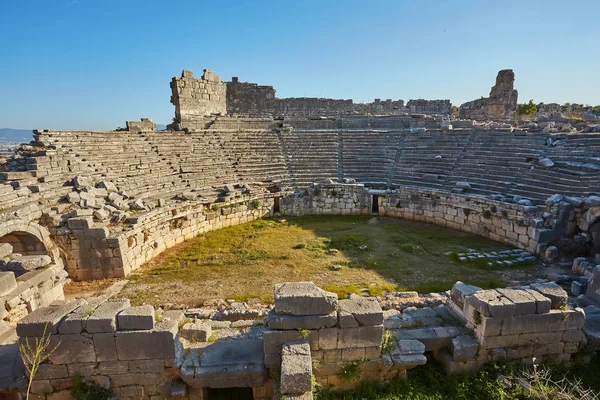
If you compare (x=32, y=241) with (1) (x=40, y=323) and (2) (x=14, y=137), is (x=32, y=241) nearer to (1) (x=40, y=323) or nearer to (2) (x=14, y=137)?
(1) (x=40, y=323)

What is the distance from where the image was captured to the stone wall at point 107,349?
489cm

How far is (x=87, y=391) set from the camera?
→ 199 inches

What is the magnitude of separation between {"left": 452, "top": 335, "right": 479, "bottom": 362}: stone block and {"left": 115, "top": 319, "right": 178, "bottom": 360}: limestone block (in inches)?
181

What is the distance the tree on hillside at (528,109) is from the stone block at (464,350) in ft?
94.6

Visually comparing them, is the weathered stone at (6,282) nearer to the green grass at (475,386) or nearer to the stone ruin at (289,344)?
the stone ruin at (289,344)

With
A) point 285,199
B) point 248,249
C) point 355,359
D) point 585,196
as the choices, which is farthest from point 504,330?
point 285,199

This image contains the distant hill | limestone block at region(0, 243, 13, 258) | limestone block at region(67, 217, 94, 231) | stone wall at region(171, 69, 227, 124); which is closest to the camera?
limestone block at region(0, 243, 13, 258)

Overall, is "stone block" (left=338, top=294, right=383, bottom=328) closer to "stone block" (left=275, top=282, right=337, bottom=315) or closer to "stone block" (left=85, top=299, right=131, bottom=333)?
"stone block" (left=275, top=282, right=337, bottom=315)

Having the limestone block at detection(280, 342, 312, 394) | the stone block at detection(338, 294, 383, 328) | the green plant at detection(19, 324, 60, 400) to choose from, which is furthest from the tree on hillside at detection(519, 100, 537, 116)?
the green plant at detection(19, 324, 60, 400)

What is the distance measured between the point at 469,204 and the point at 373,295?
6995 mm

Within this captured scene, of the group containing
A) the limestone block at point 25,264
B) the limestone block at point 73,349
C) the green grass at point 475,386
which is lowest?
the green grass at point 475,386

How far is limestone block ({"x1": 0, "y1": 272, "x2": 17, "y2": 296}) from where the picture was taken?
6027 millimetres

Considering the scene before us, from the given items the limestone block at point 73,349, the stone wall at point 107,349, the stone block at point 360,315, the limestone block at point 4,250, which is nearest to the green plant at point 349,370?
the stone block at point 360,315

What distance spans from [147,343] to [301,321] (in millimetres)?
2382
